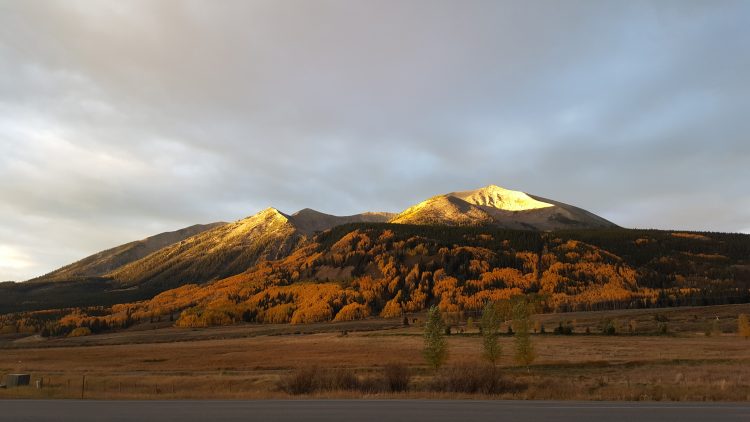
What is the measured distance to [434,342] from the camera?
206ft

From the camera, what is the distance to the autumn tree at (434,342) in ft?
203

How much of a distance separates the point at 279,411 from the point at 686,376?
38285 mm

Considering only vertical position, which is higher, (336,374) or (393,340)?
(336,374)

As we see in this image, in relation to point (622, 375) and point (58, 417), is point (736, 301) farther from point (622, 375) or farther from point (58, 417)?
point (58, 417)

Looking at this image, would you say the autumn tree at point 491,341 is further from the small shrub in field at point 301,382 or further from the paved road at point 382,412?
the paved road at point 382,412

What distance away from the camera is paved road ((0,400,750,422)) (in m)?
19.4

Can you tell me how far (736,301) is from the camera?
632ft

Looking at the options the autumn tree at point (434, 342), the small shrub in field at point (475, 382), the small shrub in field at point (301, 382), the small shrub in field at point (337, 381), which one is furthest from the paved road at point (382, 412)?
the autumn tree at point (434, 342)

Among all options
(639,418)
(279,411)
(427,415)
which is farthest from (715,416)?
(279,411)

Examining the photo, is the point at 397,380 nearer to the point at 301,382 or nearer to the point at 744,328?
the point at 301,382

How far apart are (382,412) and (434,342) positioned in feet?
142

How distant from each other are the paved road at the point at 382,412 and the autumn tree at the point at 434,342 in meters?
37.3

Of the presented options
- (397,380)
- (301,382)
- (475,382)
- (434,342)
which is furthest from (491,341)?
(301,382)

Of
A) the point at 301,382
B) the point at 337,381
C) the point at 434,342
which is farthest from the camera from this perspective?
the point at 434,342
